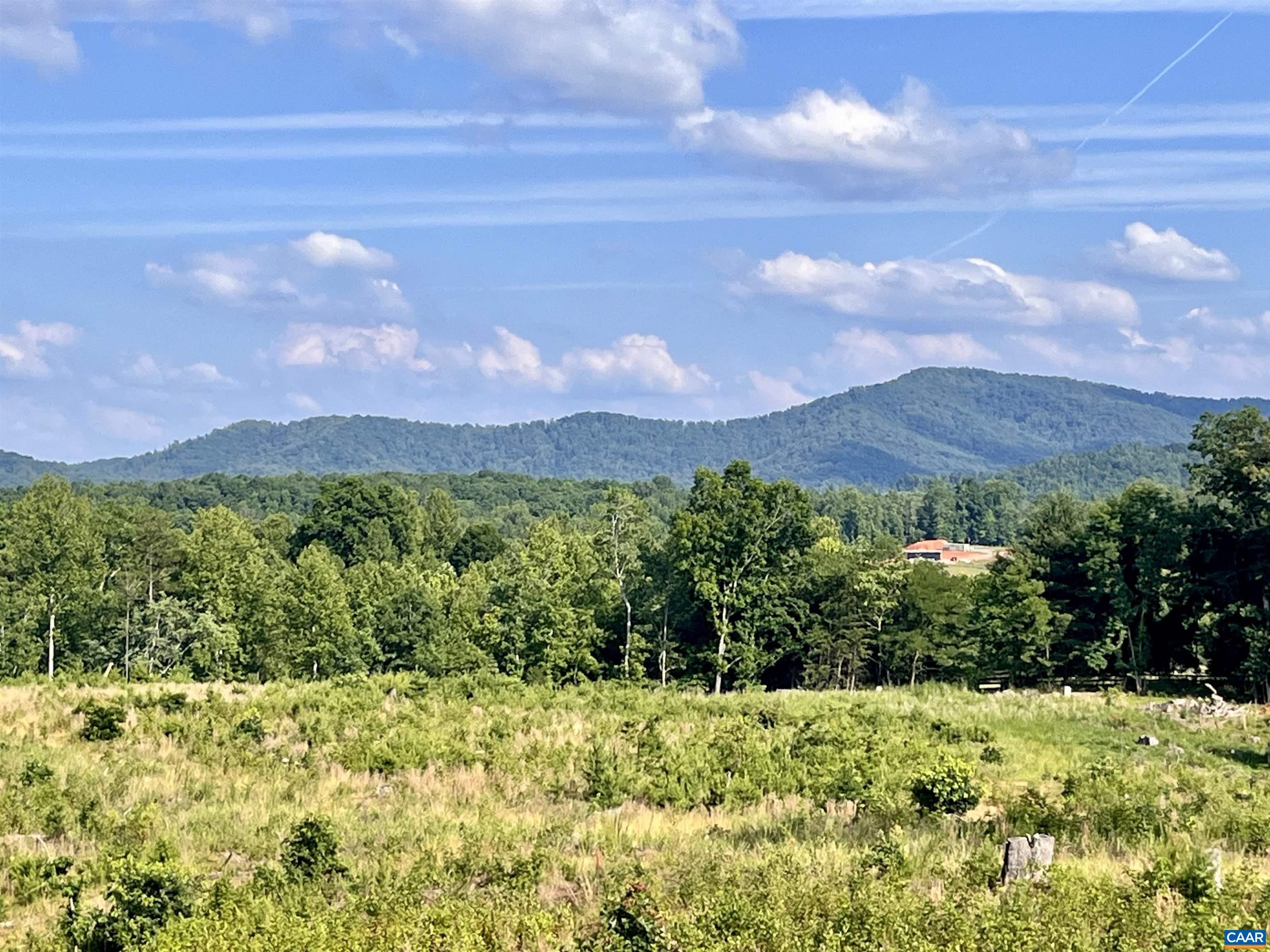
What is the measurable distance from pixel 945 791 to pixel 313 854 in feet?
28.0

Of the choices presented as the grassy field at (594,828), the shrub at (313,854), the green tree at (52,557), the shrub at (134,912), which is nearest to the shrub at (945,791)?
the grassy field at (594,828)

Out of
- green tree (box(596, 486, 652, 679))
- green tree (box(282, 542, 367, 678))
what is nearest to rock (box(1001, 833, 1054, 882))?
green tree (box(596, 486, 652, 679))

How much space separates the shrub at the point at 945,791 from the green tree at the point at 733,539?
3545cm

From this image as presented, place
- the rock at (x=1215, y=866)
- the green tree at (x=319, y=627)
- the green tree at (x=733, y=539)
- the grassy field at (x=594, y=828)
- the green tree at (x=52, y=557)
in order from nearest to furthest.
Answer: the grassy field at (x=594, y=828) → the rock at (x=1215, y=866) → the green tree at (x=733, y=539) → the green tree at (x=52, y=557) → the green tree at (x=319, y=627)

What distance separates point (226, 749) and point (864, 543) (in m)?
52.1

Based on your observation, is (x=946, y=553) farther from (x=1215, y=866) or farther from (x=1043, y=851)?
(x=1215, y=866)

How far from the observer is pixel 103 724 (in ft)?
78.9

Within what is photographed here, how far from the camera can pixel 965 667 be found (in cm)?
5406

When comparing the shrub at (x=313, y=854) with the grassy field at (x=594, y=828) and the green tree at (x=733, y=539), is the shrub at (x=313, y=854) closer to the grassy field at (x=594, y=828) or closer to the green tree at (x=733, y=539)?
the grassy field at (x=594, y=828)

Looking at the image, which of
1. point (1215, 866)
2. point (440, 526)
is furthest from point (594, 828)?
point (440, 526)

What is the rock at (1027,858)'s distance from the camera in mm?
11695

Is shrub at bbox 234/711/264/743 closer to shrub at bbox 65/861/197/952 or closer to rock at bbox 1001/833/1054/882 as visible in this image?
shrub at bbox 65/861/197/952

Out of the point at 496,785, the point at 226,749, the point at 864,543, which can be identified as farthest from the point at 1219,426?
the point at 226,749

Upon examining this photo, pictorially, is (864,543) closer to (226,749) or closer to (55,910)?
(226,749)
